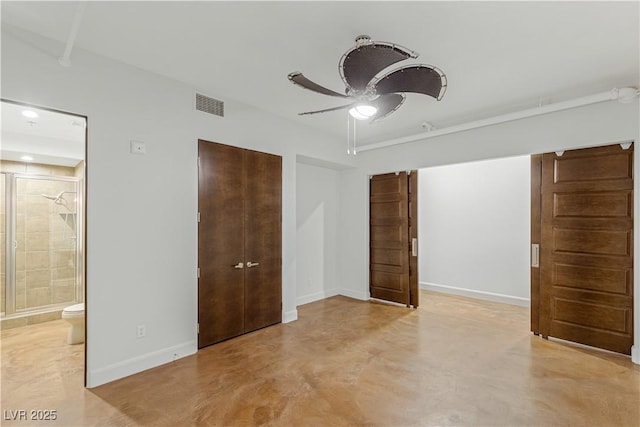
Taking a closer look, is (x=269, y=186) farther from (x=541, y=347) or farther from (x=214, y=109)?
(x=541, y=347)

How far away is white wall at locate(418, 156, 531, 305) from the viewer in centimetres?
528

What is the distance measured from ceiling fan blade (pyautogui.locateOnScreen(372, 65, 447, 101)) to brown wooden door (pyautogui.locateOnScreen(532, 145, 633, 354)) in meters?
2.15

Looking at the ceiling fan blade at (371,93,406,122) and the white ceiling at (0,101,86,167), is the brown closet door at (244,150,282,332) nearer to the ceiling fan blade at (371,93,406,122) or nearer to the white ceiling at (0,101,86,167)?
the ceiling fan blade at (371,93,406,122)

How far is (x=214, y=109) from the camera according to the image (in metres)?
3.50

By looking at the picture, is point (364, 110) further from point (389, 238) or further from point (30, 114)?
point (30, 114)

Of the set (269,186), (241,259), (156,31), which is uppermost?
(156,31)

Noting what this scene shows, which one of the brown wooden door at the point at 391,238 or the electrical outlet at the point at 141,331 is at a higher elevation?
the brown wooden door at the point at 391,238

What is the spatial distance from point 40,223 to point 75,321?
191cm

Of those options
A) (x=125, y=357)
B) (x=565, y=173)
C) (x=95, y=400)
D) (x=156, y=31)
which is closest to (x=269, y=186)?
(x=156, y=31)

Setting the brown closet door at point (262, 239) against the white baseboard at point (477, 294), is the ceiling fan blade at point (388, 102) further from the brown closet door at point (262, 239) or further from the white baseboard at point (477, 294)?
the white baseboard at point (477, 294)

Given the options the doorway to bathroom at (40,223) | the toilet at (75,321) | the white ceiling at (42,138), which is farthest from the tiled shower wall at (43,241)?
the toilet at (75,321)

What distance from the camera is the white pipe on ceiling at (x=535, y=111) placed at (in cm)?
303

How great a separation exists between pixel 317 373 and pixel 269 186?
7.40 ft

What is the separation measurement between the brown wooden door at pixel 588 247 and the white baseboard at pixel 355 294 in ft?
8.25
